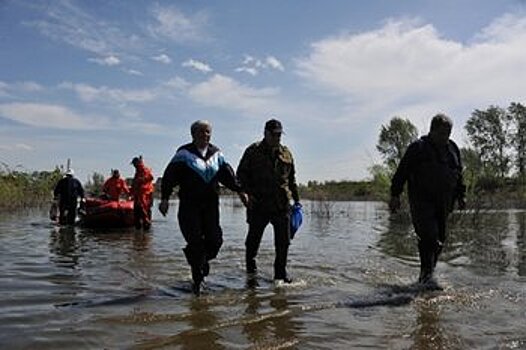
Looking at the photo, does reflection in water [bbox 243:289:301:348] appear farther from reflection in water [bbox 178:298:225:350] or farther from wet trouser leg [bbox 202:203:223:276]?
wet trouser leg [bbox 202:203:223:276]

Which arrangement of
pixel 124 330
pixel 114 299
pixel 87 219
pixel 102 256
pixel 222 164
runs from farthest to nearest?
pixel 87 219
pixel 102 256
pixel 222 164
pixel 114 299
pixel 124 330

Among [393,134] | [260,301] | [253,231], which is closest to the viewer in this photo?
[260,301]

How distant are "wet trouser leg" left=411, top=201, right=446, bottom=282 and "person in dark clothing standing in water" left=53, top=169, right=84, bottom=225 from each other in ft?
36.8

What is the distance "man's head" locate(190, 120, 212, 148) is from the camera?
22.9ft

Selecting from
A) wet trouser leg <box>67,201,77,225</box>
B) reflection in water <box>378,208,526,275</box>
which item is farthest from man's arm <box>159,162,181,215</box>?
wet trouser leg <box>67,201,77,225</box>

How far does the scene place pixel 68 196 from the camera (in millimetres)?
16844

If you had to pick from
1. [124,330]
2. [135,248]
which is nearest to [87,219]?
[135,248]

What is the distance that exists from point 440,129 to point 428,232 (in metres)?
1.18

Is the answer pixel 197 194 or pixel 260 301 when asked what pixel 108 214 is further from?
pixel 260 301

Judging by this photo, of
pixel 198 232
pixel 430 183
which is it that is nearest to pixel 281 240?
pixel 198 232

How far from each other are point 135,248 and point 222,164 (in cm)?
504

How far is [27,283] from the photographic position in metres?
7.48

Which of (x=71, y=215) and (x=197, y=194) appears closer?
(x=197, y=194)

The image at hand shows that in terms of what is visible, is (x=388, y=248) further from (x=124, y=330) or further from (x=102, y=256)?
(x=124, y=330)
